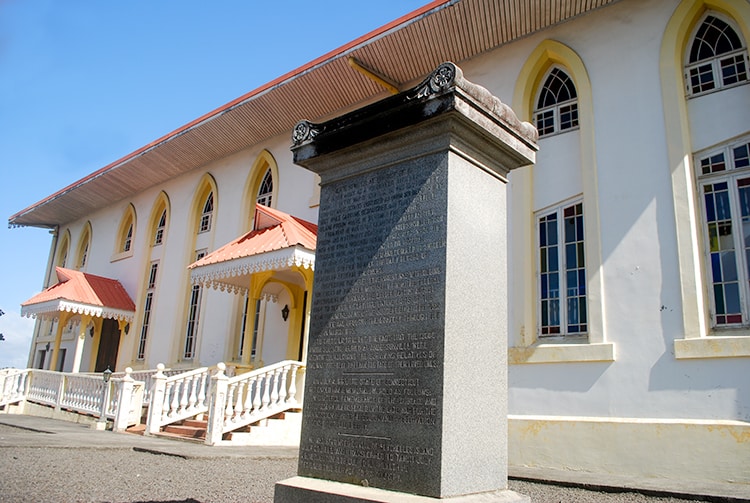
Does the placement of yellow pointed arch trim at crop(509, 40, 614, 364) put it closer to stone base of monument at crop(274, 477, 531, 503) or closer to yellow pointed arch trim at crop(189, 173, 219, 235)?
stone base of monument at crop(274, 477, 531, 503)

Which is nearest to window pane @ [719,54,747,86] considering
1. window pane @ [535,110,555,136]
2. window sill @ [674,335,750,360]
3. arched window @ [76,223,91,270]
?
window pane @ [535,110,555,136]

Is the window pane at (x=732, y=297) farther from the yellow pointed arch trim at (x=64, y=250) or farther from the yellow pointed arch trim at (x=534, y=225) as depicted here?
the yellow pointed arch trim at (x=64, y=250)

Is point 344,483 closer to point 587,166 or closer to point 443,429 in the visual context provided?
point 443,429

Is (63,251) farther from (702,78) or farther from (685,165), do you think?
(702,78)

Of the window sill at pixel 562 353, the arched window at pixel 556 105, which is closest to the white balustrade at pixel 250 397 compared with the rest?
the window sill at pixel 562 353

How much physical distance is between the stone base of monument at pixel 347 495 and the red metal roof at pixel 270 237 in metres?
7.22

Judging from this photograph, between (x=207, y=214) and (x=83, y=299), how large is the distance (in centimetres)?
404

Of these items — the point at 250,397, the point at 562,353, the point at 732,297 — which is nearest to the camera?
the point at 732,297

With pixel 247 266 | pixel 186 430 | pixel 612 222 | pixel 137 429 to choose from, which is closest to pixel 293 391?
pixel 186 430

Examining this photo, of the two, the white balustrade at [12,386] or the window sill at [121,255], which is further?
the window sill at [121,255]

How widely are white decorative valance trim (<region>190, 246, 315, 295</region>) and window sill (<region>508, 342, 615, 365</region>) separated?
3540 mm

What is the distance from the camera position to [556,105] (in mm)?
10453

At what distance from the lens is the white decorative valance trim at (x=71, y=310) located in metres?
16.6

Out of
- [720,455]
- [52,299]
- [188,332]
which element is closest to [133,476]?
[720,455]
